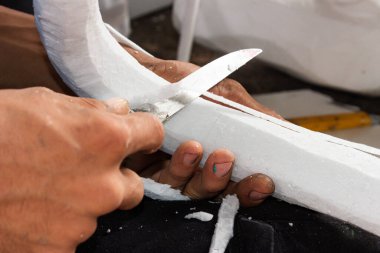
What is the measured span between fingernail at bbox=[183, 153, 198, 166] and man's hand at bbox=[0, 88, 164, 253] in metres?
0.12

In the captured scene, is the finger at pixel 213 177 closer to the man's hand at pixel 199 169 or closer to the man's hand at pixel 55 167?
the man's hand at pixel 199 169

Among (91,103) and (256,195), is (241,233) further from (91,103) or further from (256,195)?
(91,103)

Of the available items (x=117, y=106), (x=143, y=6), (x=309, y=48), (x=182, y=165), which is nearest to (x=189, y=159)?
(x=182, y=165)

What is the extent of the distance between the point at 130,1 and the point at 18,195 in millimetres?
1075

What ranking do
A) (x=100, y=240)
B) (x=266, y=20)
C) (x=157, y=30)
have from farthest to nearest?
(x=157, y=30) < (x=266, y=20) < (x=100, y=240)

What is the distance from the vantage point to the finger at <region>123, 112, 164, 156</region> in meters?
0.36

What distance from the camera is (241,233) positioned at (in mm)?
434

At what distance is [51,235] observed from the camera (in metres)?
0.36

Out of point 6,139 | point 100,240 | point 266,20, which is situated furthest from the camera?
point 266,20

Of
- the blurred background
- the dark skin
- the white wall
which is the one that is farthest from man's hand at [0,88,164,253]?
the white wall

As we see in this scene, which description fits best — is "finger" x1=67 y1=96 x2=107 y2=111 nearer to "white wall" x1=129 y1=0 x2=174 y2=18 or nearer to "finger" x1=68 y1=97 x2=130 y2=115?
"finger" x1=68 y1=97 x2=130 y2=115

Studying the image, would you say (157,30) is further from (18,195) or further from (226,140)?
(18,195)

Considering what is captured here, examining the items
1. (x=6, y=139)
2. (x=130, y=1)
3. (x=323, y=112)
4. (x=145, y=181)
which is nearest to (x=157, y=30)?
(x=130, y=1)

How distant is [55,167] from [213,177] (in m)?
0.18
